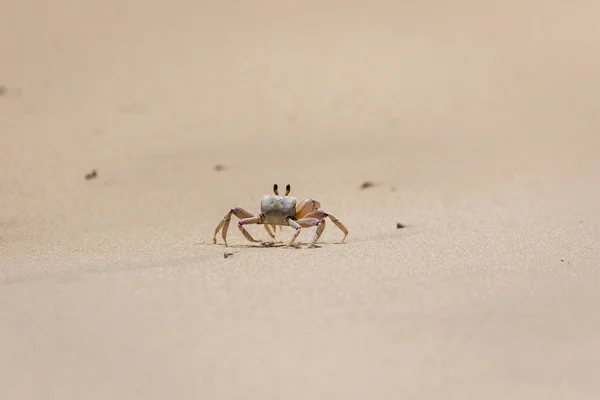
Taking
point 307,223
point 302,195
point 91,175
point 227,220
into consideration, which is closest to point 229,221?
point 227,220

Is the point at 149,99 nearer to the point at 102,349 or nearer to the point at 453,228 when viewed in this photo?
the point at 453,228

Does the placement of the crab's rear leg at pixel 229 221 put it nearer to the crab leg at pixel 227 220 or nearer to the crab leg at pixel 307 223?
the crab leg at pixel 227 220

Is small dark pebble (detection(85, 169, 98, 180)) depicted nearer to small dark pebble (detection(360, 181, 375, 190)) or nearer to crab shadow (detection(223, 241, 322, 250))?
small dark pebble (detection(360, 181, 375, 190))

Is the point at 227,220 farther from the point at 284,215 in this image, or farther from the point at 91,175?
the point at 91,175

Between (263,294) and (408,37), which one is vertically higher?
(408,37)

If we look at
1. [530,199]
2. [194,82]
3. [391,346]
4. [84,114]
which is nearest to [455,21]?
[194,82]

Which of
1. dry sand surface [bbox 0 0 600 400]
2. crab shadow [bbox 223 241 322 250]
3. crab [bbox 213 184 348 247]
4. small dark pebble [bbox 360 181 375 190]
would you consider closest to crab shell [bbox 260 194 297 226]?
crab [bbox 213 184 348 247]

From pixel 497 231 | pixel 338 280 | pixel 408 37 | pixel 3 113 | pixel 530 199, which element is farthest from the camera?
pixel 408 37
